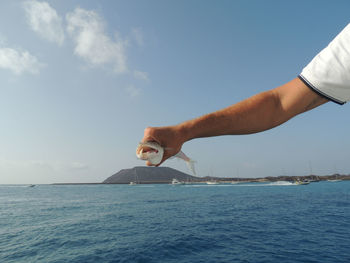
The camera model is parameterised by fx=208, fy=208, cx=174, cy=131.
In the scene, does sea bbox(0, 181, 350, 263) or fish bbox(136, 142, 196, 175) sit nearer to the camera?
fish bbox(136, 142, 196, 175)

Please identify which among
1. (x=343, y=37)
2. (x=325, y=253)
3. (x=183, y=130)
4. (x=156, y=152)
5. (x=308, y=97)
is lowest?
(x=325, y=253)

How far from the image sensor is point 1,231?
106ft

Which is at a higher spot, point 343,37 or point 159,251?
point 343,37

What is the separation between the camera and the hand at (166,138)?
1.39 meters

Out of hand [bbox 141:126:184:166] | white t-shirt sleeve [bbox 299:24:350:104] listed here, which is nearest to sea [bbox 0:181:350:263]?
hand [bbox 141:126:184:166]

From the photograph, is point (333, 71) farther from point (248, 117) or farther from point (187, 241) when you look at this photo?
point (187, 241)

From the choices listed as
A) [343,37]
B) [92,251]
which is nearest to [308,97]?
[343,37]

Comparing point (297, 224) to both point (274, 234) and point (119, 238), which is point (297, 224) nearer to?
point (274, 234)

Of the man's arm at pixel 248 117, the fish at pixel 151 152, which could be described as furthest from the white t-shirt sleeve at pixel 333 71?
the fish at pixel 151 152

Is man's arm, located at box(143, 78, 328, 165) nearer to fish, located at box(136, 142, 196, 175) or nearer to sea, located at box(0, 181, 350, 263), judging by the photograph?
fish, located at box(136, 142, 196, 175)

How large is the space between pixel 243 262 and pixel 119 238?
15.1 meters

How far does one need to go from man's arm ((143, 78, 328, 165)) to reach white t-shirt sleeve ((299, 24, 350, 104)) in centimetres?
6

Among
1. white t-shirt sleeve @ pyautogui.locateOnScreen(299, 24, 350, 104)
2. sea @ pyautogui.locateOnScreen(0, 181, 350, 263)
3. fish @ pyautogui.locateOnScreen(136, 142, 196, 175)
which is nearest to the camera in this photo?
white t-shirt sleeve @ pyautogui.locateOnScreen(299, 24, 350, 104)

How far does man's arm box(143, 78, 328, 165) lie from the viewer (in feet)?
4.70
